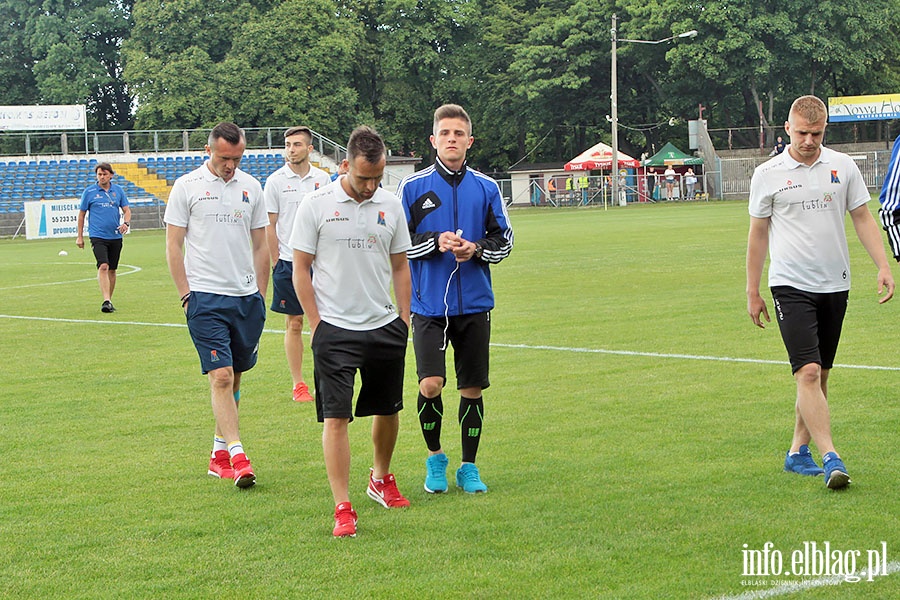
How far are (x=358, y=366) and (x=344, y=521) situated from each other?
0.81 meters

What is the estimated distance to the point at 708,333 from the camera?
1245 centimetres

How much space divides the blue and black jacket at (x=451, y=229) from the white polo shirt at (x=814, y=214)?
1620mm

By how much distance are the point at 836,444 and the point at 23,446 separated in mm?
5586

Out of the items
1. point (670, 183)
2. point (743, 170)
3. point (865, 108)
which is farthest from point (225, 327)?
point (865, 108)

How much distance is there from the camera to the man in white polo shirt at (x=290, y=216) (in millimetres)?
10055

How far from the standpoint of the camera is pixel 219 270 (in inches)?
295

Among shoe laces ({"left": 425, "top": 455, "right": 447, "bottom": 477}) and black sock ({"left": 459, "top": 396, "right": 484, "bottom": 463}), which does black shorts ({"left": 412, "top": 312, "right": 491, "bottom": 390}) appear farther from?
shoe laces ({"left": 425, "top": 455, "right": 447, "bottom": 477})

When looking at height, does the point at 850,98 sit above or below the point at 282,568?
above

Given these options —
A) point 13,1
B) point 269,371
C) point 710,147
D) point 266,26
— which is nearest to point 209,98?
point 266,26

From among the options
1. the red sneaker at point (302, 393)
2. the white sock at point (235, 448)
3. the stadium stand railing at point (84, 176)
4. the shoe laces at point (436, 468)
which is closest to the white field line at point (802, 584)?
the shoe laces at point (436, 468)

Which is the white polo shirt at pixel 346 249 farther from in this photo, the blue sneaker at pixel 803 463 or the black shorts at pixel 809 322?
the blue sneaker at pixel 803 463

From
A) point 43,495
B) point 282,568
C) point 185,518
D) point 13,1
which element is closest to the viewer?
point 282,568

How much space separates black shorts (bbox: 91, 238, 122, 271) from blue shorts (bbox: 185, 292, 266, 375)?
34.4ft

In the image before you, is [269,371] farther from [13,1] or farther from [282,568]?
[13,1]
